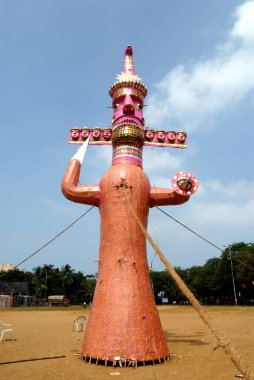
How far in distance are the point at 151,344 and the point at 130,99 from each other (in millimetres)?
5724

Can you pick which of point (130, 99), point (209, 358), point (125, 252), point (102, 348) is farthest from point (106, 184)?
point (209, 358)

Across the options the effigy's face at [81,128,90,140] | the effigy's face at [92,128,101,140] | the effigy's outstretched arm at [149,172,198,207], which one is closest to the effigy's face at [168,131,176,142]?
the effigy's outstretched arm at [149,172,198,207]

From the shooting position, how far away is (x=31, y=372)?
667 cm

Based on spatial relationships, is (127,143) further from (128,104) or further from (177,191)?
(177,191)

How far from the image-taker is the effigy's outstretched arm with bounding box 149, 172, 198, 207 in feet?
25.8

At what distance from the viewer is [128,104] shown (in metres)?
8.57

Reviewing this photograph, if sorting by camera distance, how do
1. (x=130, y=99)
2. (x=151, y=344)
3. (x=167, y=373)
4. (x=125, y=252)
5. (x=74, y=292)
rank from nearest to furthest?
(x=167, y=373) < (x=151, y=344) < (x=125, y=252) < (x=130, y=99) < (x=74, y=292)

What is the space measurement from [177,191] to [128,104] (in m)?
2.46

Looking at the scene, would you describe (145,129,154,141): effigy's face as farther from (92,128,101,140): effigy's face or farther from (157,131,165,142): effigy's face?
(92,128,101,140): effigy's face

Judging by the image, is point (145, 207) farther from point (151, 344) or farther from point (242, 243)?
point (242, 243)

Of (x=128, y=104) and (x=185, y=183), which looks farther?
(x=128, y=104)

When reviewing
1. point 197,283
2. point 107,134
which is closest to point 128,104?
point 107,134

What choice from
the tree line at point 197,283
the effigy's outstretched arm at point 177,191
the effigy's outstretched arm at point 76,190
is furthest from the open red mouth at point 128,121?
the tree line at point 197,283

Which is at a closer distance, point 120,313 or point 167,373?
point 167,373
